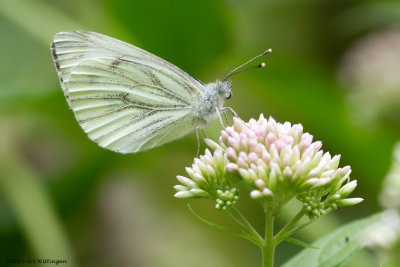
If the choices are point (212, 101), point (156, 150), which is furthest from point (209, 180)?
point (156, 150)

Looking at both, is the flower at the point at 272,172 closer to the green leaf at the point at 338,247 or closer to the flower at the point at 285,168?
the flower at the point at 285,168

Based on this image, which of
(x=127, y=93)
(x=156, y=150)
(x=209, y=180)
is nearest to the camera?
(x=209, y=180)

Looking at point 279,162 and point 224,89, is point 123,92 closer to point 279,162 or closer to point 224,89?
point 224,89

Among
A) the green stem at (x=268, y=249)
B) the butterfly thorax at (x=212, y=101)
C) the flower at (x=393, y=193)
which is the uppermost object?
the butterfly thorax at (x=212, y=101)

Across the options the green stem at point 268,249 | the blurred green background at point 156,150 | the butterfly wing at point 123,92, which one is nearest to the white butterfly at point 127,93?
the butterfly wing at point 123,92

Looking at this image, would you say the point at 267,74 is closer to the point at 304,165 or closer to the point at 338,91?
the point at 338,91

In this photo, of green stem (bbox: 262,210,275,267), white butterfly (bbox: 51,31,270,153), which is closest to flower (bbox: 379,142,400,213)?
green stem (bbox: 262,210,275,267)

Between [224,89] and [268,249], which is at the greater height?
[224,89]
